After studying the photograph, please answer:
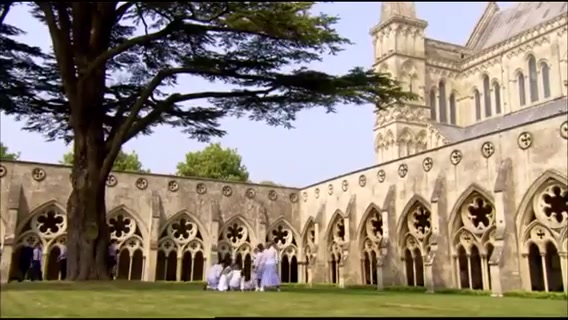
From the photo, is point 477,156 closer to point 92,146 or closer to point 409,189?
point 409,189

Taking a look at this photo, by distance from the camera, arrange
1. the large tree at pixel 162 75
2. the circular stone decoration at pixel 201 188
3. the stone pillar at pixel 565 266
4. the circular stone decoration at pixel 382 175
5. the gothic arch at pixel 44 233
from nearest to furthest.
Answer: the large tree at pixel 162 75 < the stone pillar at pixel 565 266 < the gothic arch at pixel 44 233 < the circular stone decoration at pixel 382 175 < the circular stone decoration at pixel 201 188

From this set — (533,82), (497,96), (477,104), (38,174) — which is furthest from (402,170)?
(477,104)

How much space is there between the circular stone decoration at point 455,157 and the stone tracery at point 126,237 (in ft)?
40.9

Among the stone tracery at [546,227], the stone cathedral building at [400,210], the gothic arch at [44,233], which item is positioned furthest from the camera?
the gothic arch at [44,233]

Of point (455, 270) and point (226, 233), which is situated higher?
point (226, 233)

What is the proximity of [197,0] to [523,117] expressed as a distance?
24109 mm

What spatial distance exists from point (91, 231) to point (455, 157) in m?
12.0

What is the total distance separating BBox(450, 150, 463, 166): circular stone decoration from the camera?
19003 millimetres

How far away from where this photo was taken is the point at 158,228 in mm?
23469

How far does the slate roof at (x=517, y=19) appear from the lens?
36.0 meters

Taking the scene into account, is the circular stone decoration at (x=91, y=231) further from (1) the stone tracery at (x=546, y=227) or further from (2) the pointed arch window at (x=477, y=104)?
(2) the pointed arch window at (x=477, y=104)

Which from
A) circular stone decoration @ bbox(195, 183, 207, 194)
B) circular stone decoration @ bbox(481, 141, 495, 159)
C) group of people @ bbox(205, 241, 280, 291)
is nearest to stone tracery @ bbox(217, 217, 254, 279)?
circular stone decoration @ bbox(195, 183, 207, 194)

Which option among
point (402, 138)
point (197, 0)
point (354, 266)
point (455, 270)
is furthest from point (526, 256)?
point (402, 138)

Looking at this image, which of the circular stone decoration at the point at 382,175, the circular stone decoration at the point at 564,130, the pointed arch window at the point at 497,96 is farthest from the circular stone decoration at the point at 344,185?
the pointed arch window at the point at 497,96
